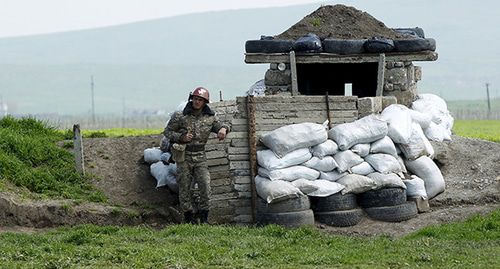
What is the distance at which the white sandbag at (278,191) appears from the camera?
1605cm

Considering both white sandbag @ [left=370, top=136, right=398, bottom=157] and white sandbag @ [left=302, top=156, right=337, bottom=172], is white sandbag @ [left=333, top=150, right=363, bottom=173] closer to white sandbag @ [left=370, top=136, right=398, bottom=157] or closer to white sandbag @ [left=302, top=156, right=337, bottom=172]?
white sandbag @ [left=302, top=156, right=337, bottom=172]

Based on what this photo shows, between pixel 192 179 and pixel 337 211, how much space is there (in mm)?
2099

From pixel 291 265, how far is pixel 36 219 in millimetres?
5796

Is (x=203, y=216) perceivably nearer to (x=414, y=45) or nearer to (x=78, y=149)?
(x=78, y=149)

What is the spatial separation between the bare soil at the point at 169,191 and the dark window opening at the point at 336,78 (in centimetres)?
346

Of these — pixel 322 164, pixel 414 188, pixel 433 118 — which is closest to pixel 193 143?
pixel 322 164

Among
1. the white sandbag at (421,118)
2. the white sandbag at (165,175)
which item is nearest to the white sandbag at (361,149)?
the white sandbag at (421,118)

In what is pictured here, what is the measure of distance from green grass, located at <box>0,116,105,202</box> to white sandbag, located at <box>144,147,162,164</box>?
3.98 feet

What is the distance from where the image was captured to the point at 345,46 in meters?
Answer: 20.1

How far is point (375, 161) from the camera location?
17.0 meters

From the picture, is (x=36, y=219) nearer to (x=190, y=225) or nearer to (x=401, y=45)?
(x=190, y=225)

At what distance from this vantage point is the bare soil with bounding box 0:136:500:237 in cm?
1650

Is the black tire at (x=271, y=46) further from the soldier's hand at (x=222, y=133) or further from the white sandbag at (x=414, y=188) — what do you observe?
the soldier's hand at (x=222, y=133)

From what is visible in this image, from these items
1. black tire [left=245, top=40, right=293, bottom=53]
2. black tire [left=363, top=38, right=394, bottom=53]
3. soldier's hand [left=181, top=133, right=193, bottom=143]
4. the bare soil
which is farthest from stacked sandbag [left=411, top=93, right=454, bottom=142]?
soldier's hand [left=181, top=133, right=193, bottom=143]
